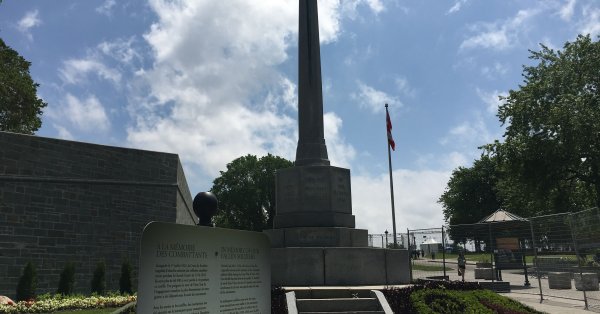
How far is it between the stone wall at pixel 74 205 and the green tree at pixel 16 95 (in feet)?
36.6

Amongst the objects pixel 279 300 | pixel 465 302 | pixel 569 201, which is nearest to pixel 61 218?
pixel 279 300

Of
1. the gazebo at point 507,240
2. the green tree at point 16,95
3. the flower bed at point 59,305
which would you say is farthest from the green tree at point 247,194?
the flower bed at point 59,305

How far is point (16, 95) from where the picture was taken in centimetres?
2519

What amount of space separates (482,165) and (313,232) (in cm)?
4848

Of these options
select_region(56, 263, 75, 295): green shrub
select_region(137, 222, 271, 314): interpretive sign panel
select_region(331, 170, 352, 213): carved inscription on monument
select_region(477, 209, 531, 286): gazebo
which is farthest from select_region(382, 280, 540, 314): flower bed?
select_region(56, 263, 75, 295): green shrub

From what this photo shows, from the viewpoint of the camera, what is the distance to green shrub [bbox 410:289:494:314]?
29.5 ft

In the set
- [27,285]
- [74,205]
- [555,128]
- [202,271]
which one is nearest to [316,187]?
[27,285]

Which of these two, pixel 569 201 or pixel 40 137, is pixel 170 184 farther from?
pixel 569 201

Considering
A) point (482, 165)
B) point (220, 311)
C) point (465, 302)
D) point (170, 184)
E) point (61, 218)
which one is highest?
point (482, 165)

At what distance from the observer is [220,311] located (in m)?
3.72

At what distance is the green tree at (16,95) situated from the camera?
24.6m

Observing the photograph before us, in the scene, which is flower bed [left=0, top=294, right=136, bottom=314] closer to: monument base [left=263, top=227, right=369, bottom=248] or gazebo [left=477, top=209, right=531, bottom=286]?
monument base [left=263, top=227, right=369, bottom=248]

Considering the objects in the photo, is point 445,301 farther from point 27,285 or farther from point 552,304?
point 27,285

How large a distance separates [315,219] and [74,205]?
942 centimetres
